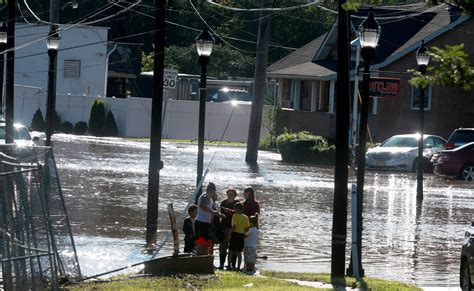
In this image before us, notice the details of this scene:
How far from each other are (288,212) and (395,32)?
2706 cm

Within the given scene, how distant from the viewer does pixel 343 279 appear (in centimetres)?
1535

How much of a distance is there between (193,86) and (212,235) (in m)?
50.6

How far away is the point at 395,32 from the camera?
167 ft

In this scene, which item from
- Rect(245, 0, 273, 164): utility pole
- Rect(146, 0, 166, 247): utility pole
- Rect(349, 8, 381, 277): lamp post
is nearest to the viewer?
Rect(349, 8, 381, 277): lamp post

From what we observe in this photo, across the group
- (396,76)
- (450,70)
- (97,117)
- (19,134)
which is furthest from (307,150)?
(450,70)

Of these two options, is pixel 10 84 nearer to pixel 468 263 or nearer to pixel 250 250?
pixel 250 250

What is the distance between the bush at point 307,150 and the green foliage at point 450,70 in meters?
34.9

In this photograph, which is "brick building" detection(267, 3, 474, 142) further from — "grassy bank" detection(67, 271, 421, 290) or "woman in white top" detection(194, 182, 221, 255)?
"grassy bank" detection(67, 271, 421, 290)

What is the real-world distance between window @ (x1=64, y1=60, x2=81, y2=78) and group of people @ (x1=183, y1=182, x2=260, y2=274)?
163 ft

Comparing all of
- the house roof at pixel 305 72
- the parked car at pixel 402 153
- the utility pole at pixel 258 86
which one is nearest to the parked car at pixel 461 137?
the parked car at pixel 402 153

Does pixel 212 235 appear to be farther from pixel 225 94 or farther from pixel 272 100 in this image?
pixel 225 94

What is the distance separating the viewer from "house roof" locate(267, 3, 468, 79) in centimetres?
4834

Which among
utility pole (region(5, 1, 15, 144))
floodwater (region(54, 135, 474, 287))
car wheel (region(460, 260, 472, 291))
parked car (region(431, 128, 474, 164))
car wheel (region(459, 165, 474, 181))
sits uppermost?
utility pole (region(5, 1, 15, 144))

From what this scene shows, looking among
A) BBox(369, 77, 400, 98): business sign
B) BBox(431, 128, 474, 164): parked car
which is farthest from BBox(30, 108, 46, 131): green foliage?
BBox(431, 128, 474, 164): parked car
